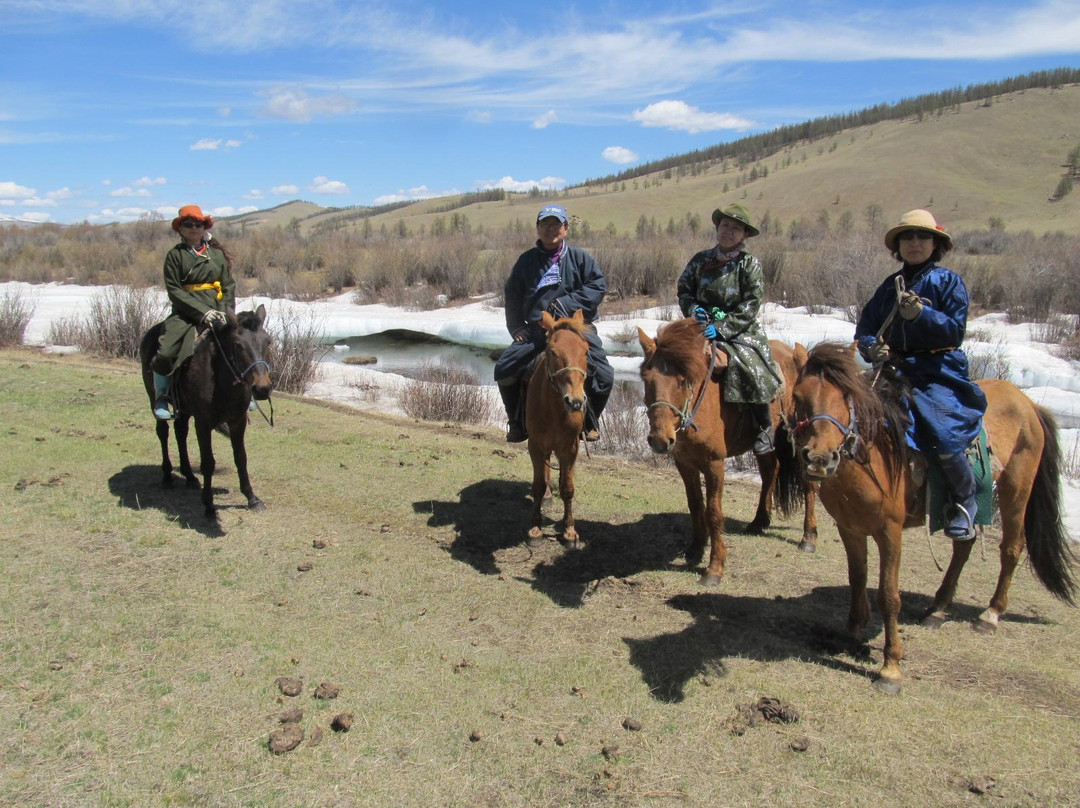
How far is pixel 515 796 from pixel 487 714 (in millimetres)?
601

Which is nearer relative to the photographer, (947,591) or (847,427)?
(847,427)

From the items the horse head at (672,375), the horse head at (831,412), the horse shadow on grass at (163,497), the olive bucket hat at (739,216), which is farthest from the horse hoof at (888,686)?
the horse shadow on grass at (163,497)

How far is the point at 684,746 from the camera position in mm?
3502

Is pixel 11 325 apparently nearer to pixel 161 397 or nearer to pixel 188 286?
pixel 161 397

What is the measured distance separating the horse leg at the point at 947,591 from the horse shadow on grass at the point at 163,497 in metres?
5.46

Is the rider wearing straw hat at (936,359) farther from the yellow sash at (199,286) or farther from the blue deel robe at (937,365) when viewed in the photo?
the yellow sash at (199,286)

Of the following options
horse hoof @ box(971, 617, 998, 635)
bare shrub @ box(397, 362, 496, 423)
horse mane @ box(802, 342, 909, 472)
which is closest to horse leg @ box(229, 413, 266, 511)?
horse mane @ box(802, 342, 909, 472)

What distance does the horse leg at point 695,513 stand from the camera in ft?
18.5

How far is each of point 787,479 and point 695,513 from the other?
1.15 m

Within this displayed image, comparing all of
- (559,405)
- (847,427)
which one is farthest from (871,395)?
(559,405)

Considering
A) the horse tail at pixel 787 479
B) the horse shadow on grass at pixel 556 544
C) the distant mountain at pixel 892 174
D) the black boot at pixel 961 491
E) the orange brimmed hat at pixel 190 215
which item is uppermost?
the distant mountain at pixel 892 174

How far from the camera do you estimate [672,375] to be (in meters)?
4.70

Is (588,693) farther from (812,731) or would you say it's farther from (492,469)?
(492,469)

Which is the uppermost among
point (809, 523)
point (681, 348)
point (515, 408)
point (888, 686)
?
point (681, 348)
